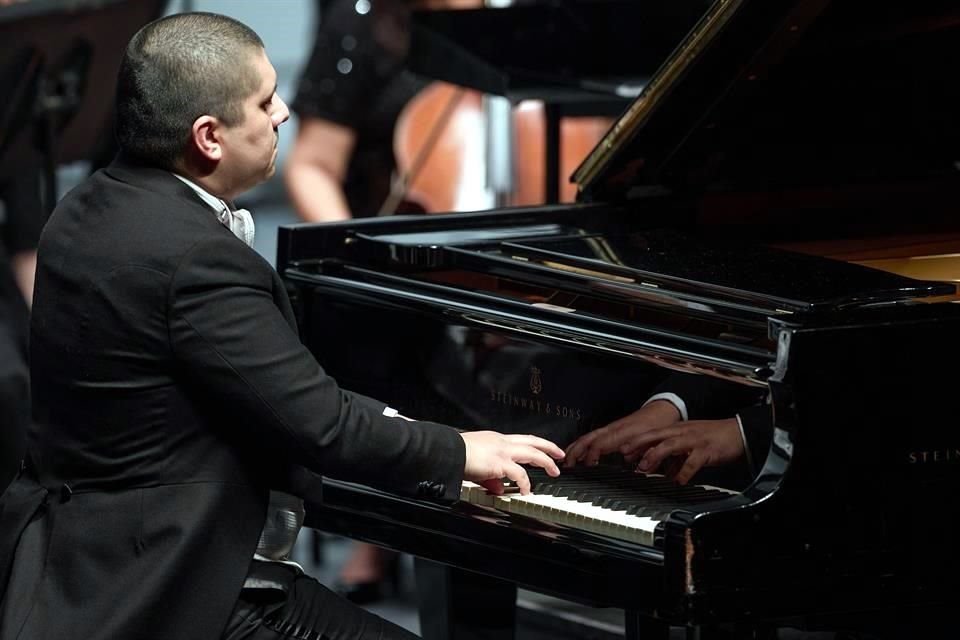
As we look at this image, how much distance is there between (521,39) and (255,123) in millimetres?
1892

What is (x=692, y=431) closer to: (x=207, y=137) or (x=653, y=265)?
(x=653, y=265)

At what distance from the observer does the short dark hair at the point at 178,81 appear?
1873mm

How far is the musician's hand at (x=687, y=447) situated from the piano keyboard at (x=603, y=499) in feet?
0.07

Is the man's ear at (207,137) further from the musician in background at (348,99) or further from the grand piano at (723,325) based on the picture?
the musician in background at (348,99)

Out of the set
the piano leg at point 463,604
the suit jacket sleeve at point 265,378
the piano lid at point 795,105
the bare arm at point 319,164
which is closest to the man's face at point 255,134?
the suit jacket sleeve at point 265,378

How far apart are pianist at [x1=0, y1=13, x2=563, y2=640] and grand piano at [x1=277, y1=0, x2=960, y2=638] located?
0.69 ft

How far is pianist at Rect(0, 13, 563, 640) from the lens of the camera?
1.84 metres

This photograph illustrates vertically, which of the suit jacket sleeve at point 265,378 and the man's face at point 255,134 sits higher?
the man's face at point 255,134

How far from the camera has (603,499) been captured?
2064 millimetres

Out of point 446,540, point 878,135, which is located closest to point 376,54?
point 878,135

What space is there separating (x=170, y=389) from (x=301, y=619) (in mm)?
346

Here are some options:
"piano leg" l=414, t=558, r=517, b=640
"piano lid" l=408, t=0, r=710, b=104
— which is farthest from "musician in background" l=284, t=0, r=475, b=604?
"piano leg" l=414, t=558, r=517, b=640

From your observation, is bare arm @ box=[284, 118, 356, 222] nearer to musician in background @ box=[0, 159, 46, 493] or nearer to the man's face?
musician in background @ box=[0, 159, 46, 493]

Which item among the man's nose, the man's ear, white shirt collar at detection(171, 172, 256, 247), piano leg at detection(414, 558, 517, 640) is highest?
the man's nose
